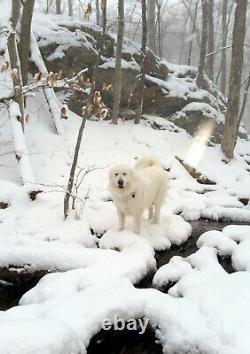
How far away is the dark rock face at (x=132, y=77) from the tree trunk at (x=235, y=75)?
6.24 ft

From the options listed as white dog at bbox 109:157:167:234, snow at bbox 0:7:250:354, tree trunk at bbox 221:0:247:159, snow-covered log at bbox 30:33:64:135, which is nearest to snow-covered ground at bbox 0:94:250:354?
snow at bbox 0:7:250:354

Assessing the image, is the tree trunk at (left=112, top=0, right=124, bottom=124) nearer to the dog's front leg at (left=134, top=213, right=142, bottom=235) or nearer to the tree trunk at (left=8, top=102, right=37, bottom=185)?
the tree trunk at (left=8, top=102, right=37, bottom=185)

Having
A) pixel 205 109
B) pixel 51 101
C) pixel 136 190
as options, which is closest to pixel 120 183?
pixel 136 190

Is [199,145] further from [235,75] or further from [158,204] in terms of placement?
[158,204]

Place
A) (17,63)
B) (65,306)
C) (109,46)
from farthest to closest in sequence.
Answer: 1. (109,46)
2. (17,63)
3. (65,306)

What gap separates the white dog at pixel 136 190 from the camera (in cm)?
631

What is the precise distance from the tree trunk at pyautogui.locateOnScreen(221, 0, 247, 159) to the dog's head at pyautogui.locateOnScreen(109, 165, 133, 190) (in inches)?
273

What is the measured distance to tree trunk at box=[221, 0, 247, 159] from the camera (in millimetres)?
11703

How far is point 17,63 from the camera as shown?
951 centimetres

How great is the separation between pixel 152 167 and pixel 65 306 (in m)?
3.56

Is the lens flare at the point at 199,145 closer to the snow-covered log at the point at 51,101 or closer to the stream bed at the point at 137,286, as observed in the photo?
the snow-covered log at the point at 51,101

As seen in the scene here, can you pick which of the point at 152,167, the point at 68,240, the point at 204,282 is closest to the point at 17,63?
the point at 152,167

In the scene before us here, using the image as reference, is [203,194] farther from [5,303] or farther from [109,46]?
[109,46]

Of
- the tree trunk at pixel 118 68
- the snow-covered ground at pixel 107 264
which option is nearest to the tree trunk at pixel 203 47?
the tree trunk at pixel 118 68
